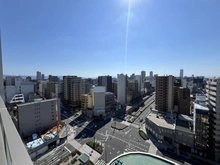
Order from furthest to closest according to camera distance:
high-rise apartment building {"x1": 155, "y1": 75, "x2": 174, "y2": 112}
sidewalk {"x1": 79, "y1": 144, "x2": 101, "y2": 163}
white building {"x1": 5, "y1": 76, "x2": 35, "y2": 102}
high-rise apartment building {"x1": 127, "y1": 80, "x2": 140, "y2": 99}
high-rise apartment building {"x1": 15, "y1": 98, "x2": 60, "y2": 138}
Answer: high-rise apartment building {"x1": 127, "y1": 80, "x2": 140, "y2": 99} < white building {"x1": 5, "y1": 76, "x2": 35, "y2": 102} < high-rise apartment building {"x1": 155, "y1": 75, "x2": 174, "y2": 112} < high-rise apartment building {"x1": 15, "y1": 98, "x2": 60, "y2": 138} < sidewalk {"x1": 79, "y1": 144, "x2": 101, "y2": 163}

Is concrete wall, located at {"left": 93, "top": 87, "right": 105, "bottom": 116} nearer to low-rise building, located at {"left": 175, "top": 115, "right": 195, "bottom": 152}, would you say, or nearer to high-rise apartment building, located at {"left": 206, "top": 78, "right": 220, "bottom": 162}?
low-rise building, located at {"left": 175, "top": 115, "right": 195, "bottom": 152}

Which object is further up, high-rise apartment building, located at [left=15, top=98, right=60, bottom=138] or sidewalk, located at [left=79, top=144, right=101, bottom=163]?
high-rise apartment building, located at [left=15, top=98, right=60, bottom=138]

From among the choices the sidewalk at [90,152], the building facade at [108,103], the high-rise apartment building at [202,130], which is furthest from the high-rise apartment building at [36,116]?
the high-rise apartment building at [202,130]

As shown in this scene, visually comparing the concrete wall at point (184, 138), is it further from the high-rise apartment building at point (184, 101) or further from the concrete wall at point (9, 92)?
the concrete wall at point (9, 92)

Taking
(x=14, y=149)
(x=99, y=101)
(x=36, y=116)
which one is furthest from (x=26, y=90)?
(x=14, y=149)

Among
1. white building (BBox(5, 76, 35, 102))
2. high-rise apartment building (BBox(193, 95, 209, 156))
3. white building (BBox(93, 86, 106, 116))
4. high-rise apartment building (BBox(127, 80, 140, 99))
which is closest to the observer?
high-rise apartment building (BBox(193, 95, 209, 156))

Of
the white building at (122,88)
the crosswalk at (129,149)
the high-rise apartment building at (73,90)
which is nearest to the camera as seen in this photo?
the crosswalk at (129,149)

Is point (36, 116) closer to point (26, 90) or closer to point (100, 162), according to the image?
point (100, 162)

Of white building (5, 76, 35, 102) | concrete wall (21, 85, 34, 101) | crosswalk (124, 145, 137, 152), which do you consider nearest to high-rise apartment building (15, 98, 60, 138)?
crosswalk (124, 145, 137, 152)
